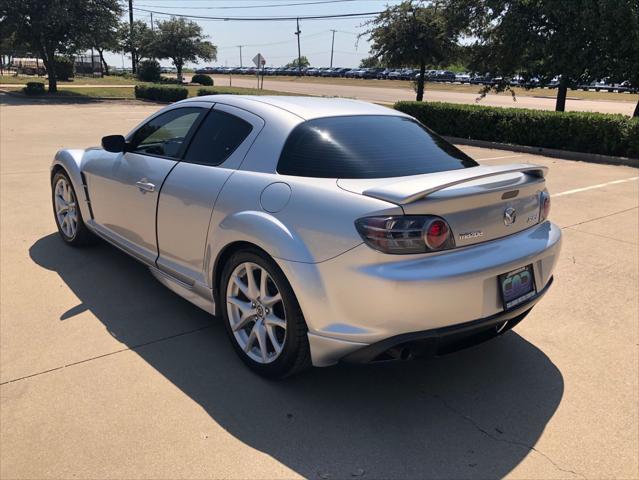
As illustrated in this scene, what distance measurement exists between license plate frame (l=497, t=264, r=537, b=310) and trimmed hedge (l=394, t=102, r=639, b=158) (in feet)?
35.7

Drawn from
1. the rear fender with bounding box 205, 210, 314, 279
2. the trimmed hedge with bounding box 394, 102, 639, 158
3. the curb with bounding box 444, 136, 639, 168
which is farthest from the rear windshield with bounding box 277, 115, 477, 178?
the trimmed hedge with bounding box 394, 102, 639, 158

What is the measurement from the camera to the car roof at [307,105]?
3326mm

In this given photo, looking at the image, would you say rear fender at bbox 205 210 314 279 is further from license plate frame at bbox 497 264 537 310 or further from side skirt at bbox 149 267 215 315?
license plate frame at bbox 497 264 537 310

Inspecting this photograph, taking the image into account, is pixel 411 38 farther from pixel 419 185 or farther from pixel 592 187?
pixel 419 185

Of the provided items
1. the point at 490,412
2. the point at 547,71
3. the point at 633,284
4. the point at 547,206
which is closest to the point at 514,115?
the point at 547,71

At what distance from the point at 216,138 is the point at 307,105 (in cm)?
63

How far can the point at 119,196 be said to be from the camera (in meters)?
4.19

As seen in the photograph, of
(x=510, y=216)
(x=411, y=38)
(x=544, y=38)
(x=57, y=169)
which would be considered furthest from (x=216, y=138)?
(x=411, y=38)

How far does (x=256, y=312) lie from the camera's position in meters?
3.05

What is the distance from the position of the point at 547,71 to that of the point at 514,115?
2640mm

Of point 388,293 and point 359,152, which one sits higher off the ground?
point 359,152

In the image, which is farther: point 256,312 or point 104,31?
point 104,31

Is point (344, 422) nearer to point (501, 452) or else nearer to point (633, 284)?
point (501, 452)

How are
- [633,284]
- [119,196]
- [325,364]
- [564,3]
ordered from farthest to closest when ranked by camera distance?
[564,3] → [633,284] → [119,196] → [325,364]
